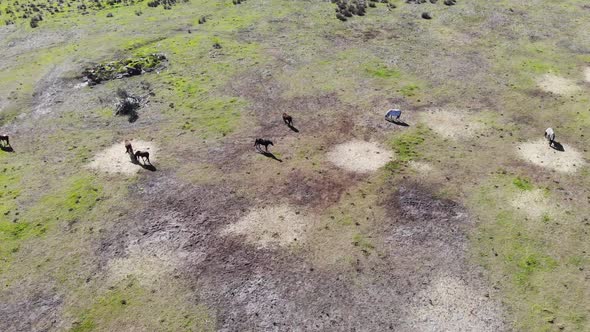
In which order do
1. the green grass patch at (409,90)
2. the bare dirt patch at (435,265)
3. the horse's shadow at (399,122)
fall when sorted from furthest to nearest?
the green grass patch at (409,90), the horse's shadow at (399,122), the bare dirt patch at (435,265)

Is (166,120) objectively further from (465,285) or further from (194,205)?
(465,285)

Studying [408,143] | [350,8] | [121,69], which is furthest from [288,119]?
[350,8]

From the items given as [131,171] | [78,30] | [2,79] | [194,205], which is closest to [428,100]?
[194,205]

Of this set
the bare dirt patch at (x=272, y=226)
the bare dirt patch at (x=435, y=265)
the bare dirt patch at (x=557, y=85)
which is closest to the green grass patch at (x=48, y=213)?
the bare dirt patch at (x=272, y=226)

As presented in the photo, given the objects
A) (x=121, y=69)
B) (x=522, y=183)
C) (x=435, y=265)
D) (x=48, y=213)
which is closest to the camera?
(x=435, y=265)

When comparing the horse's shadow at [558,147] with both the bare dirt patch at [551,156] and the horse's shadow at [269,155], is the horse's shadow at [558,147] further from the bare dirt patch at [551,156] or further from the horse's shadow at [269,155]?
the horse's shadow at [269,155]

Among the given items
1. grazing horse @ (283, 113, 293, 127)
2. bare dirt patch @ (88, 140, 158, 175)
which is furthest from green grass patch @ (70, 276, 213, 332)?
grazing horse @ (283, 113, 293, 127)

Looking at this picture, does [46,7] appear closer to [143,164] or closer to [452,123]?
[143,164]

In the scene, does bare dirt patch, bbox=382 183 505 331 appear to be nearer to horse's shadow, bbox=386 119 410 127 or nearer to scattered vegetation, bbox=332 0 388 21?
horse's shadow, bbox=386 119 410 127
